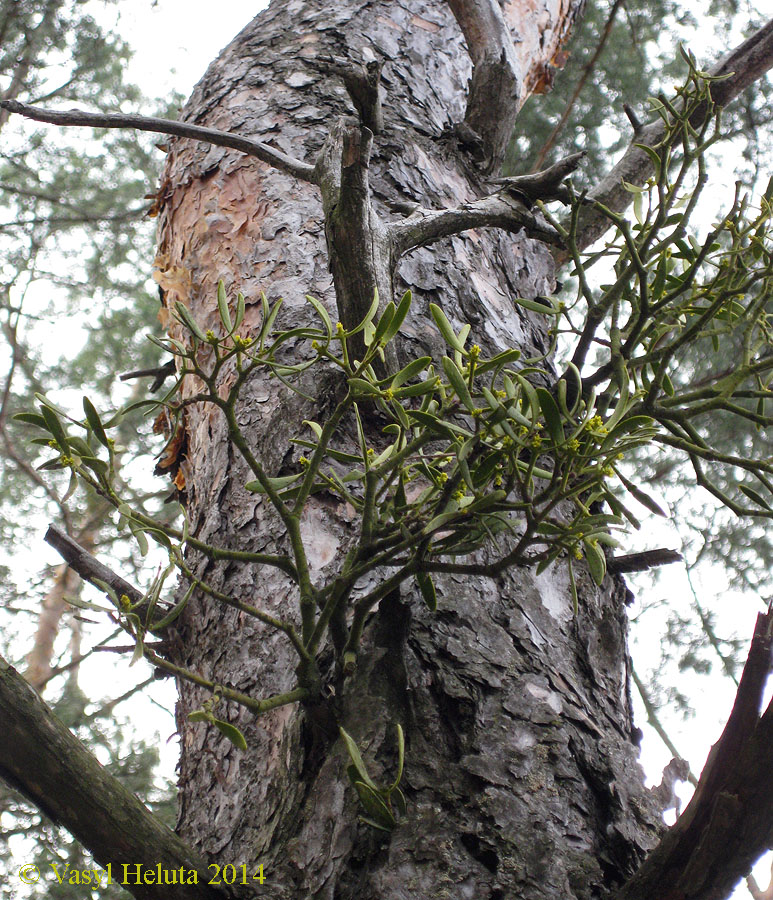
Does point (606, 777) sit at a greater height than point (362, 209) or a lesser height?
lesser

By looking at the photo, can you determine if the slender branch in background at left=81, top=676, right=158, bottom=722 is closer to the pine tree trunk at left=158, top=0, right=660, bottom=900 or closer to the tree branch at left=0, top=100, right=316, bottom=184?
the pine tree trunk at left=158, top=0, right=660, bottom=900

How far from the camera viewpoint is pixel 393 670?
0.87 meters

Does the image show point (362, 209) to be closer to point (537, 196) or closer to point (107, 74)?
point (537, 196)

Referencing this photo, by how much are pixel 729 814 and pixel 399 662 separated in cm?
36

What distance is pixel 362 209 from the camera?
3.37 feet

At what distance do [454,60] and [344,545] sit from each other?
5.04 ft

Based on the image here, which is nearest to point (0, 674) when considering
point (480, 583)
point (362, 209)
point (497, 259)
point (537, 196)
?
point (480, 583)

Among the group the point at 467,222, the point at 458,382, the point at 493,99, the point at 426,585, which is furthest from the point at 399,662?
the point at 493,99

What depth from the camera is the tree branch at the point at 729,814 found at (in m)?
0.61

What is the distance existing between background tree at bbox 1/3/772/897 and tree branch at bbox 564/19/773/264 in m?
0.25

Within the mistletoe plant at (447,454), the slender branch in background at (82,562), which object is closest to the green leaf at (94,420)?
the mistletoe plant at (447,454)

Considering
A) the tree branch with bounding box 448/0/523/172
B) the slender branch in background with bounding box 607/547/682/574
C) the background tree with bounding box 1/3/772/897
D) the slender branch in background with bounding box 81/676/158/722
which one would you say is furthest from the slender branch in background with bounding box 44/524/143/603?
the slender branch in background with bounding box 81/676/158/722

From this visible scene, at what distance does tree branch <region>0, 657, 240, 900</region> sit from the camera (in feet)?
2.20

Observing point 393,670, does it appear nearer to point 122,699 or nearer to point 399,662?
point 399,662
